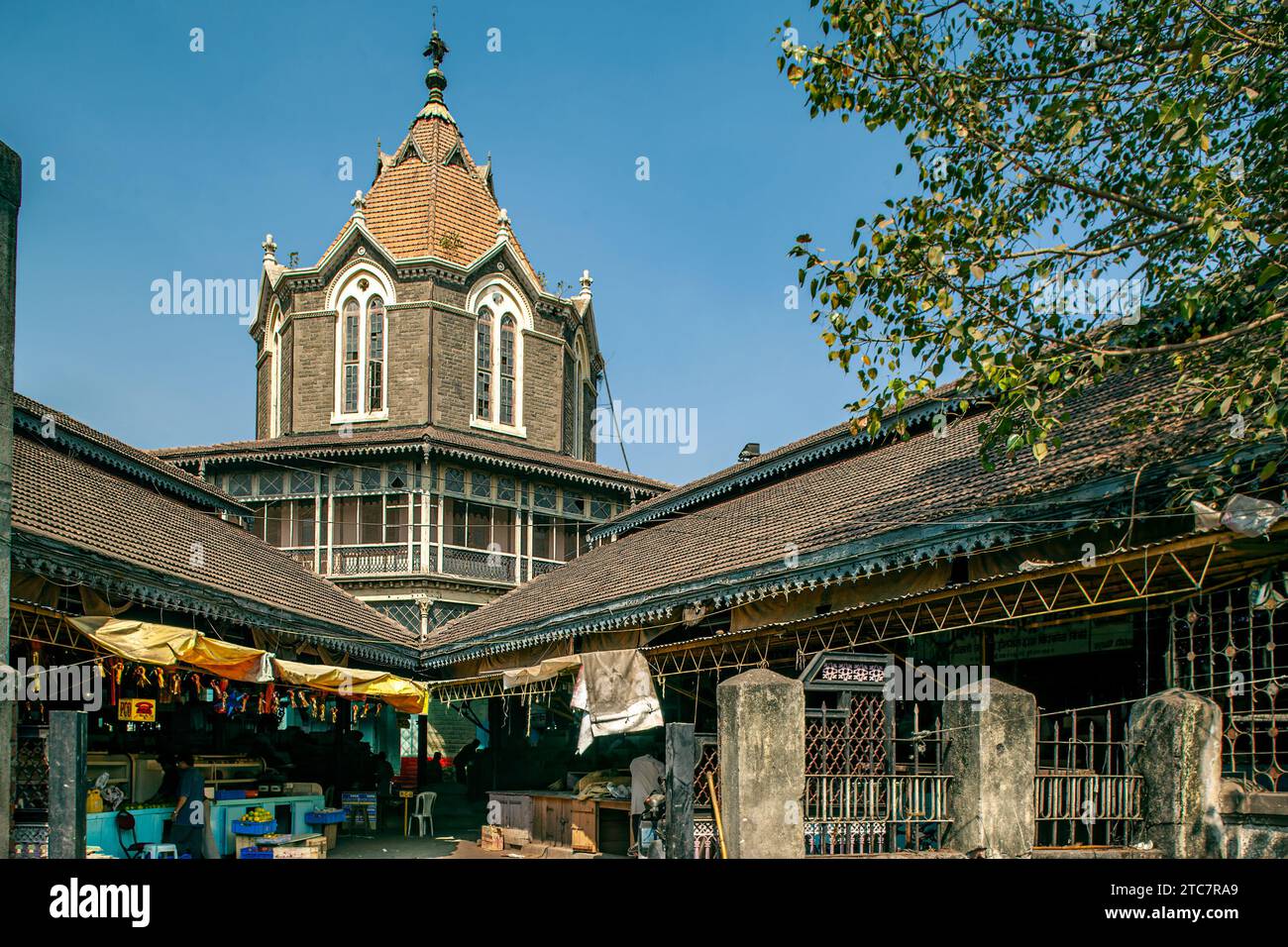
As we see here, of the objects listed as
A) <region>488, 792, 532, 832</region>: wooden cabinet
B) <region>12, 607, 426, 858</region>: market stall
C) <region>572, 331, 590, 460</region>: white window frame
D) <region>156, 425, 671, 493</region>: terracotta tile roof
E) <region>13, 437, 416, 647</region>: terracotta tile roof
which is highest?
<region>572, 331, 590, 460</region>: white window frame

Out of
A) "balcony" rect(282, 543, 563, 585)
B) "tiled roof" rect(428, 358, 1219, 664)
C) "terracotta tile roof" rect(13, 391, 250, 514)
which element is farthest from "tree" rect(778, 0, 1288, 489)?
"balcony" rect(282, 543, 563, 585)

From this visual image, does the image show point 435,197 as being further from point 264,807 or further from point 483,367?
point 264,807

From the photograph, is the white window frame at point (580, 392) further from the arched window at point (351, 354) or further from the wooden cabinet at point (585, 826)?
the wooden cabinet at point (585, 826)

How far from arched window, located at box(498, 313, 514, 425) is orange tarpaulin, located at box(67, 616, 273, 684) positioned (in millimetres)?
18513

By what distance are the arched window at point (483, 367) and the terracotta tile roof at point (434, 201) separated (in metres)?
1.85

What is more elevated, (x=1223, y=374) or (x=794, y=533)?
(x=1223, y=374)

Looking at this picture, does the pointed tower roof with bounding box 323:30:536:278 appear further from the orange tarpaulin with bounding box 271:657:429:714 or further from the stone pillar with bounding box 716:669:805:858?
the stone pillar with bounding box 716:669:805:858

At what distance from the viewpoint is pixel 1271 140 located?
9.67 metres

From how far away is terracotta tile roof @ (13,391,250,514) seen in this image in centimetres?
1881

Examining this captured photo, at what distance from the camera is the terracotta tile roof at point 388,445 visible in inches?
1126

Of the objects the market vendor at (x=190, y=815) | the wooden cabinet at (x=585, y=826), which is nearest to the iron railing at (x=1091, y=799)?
the wooden cabinet at (x=585, y=826)

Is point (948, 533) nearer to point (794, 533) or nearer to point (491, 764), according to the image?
point (794, 533)
